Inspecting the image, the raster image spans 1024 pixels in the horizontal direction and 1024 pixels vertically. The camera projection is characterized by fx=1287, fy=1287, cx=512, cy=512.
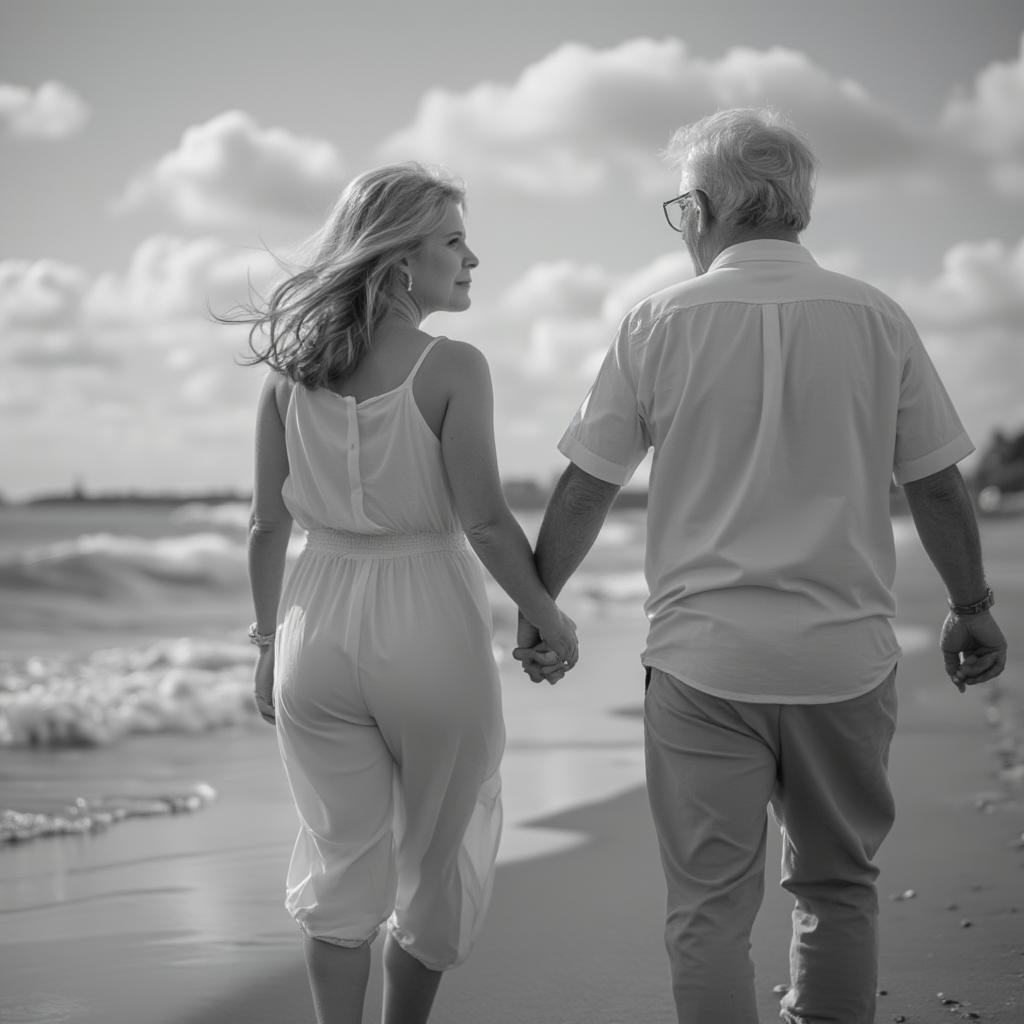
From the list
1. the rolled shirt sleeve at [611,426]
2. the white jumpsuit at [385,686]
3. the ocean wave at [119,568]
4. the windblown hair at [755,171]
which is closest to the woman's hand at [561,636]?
the white jumpsuit at [385,686]

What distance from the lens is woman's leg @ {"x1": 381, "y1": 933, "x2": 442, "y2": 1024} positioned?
2.54 meters

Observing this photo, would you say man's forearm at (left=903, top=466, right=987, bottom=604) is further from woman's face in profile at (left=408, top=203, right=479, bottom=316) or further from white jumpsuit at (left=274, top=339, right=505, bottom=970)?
woman's face in profile at (left=408, top=203, right=479, bottom=316)

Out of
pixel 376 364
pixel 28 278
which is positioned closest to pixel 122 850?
pixel 376 364

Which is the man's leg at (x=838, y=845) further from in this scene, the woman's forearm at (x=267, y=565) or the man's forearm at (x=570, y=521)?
the woman's forearm at (x=267, y=565)

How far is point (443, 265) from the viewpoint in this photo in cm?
258

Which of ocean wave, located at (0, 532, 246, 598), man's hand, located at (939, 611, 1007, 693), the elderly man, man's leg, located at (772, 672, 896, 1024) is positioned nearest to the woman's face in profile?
→ the elderly man

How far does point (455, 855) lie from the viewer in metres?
2.54

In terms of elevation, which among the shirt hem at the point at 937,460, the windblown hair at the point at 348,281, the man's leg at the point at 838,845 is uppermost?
the windblown hair at the point at 348,281

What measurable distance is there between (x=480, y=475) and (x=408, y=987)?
102cm

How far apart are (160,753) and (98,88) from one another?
13256 millimetres

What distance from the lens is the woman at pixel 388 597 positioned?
8.04ft

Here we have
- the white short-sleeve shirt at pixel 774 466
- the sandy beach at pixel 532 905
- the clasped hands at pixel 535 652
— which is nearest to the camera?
the white short-sleeve shirt at pixel 774 466

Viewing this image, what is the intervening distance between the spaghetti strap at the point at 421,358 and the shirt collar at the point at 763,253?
21.2 inches

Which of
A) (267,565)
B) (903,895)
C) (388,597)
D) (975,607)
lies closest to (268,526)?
(267,565)
